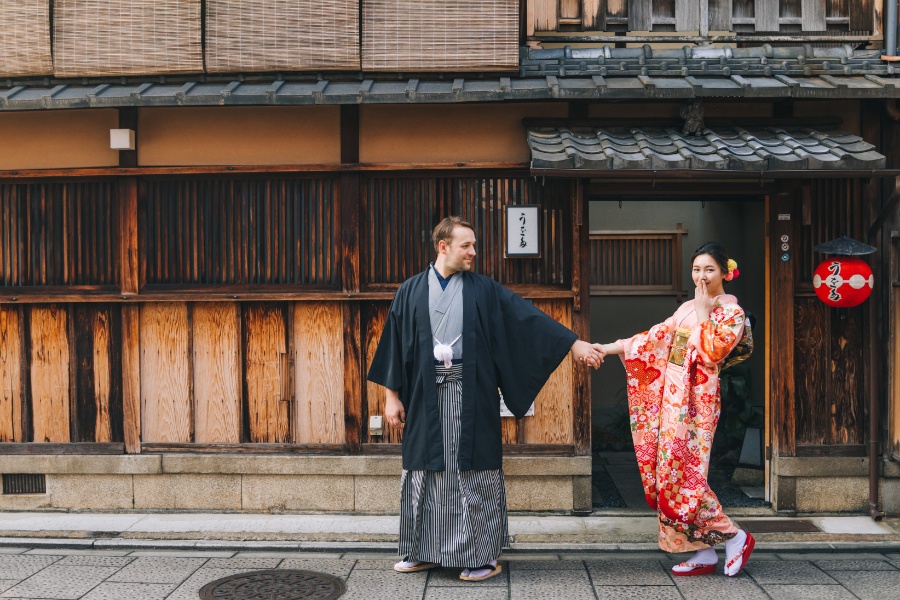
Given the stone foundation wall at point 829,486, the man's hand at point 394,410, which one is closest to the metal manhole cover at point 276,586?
the man's hand at point 394,410

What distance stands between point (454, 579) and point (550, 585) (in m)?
0.65

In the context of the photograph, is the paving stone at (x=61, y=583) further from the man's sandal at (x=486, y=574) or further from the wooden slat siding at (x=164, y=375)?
the man's sandal at (x=486, y=574)

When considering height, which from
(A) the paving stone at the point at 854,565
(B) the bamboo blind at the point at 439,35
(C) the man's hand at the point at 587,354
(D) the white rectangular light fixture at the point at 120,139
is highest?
(B) the bamboo blind at the point at 439,35

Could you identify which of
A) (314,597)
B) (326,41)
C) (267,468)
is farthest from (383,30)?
(314,597)

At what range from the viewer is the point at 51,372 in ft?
24.0

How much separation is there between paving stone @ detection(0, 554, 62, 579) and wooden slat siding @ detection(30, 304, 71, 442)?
1309 millimetres

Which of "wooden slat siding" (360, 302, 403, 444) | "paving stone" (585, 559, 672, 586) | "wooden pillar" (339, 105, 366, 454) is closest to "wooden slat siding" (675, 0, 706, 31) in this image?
"wooden pillar" (339, 105, 366, 454)

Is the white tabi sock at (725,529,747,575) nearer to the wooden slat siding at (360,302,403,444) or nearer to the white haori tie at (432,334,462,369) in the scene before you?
the white haori tie at (432,334,462,369)

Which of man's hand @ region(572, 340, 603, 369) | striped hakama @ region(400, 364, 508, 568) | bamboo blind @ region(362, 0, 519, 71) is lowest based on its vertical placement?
striped hakama @ region(400, 364, 508, 568)

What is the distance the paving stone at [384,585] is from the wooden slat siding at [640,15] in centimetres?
482

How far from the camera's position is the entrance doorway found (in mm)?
9438

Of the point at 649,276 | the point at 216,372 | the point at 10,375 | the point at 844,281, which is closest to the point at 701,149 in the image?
the point at 844,281

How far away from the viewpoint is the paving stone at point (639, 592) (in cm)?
536

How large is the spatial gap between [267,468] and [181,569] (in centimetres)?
131
